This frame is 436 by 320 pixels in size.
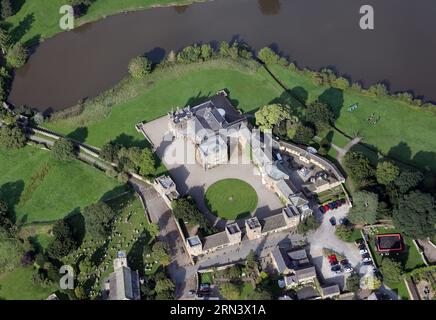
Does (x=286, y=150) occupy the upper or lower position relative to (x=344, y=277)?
upper

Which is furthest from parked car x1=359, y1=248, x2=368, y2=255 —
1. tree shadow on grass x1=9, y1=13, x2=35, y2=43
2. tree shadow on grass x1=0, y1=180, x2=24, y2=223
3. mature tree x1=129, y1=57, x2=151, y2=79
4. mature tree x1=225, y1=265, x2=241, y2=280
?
tree shadow on grass x1=9, y1=13, x2=35, y2=43

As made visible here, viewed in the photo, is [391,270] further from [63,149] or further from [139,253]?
[63,149]

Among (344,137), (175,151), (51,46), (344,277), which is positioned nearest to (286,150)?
(344,137)

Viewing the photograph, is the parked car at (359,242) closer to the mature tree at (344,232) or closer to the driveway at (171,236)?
the mature tree at (344,232)

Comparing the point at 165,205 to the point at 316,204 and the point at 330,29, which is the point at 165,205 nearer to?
the point at 316,204

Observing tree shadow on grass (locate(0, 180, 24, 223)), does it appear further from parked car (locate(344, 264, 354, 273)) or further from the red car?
parked car (locate(344, 264, 354, 273))

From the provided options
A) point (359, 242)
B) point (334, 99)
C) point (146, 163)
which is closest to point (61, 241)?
point (146, 163)
